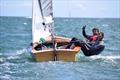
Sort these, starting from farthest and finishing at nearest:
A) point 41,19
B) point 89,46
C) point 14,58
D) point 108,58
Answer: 1. point 41,19
2. point 108,58
3. point 14,58
4. point 89,46

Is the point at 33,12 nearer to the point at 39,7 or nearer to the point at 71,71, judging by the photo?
the point at 39,7

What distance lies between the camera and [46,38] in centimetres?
2448

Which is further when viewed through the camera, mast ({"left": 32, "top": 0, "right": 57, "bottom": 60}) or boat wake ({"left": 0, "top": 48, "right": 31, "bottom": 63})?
mast ({"left": 32, "top": 0, "right": 57, "bottom": 60})

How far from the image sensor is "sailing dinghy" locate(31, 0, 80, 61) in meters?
20.9

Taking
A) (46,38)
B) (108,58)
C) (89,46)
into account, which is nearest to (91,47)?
(89,46)

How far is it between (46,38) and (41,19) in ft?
3.53

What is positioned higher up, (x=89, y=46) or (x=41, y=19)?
(x=41, y=19)

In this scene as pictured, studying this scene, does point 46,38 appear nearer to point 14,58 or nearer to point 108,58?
point 14,58

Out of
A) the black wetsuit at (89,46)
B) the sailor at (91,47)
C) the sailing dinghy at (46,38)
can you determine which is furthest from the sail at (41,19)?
the sailor at (91,47)

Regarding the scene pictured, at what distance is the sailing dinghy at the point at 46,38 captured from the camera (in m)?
20.9

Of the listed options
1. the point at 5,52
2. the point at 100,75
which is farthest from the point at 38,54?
the point at 5,52

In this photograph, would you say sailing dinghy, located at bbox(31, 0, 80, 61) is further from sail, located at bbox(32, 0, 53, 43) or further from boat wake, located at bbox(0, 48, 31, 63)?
boat wake, located at bbox(0, 48, 31, 63)

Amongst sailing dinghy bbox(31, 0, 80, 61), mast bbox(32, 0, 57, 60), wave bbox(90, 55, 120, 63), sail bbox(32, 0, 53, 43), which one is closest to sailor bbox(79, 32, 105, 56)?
sailing dinghy bbox(31, 0, 80, 61)

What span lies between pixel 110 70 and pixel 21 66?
12.2 ft
